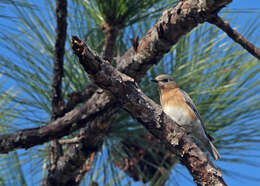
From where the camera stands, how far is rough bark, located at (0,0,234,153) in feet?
5.39

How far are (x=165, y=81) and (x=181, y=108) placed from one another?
24cm

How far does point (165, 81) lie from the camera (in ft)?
8.04

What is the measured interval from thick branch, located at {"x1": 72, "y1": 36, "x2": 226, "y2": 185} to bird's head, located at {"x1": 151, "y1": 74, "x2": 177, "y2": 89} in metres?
0.96

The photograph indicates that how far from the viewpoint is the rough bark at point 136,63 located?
5.39 feet

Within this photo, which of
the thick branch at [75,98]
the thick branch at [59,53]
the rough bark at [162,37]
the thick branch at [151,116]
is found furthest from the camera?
the thick branch at [75,98]

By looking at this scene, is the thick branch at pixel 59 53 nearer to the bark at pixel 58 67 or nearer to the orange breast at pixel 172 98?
the bark at pixel 58 67

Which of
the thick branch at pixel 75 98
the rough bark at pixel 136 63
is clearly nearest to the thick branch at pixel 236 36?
the rough bark at pixel 136 63

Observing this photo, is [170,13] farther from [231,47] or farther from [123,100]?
[231,47]

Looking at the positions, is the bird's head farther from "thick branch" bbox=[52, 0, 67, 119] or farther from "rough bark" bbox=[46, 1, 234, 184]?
"thick branch" bbox=[52, 0, 67, 119]

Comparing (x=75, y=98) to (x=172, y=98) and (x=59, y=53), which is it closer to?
(x=59, y=53)

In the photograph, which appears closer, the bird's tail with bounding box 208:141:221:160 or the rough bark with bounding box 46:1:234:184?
the rough bark with bounding box 46:1:234:184

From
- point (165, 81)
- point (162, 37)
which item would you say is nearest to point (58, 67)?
point (162, 37)

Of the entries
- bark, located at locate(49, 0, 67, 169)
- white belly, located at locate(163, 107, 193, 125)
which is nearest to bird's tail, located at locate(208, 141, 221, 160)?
white belly, located at locate(163, 107, 193, 125)

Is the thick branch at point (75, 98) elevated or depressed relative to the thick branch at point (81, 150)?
elevated
